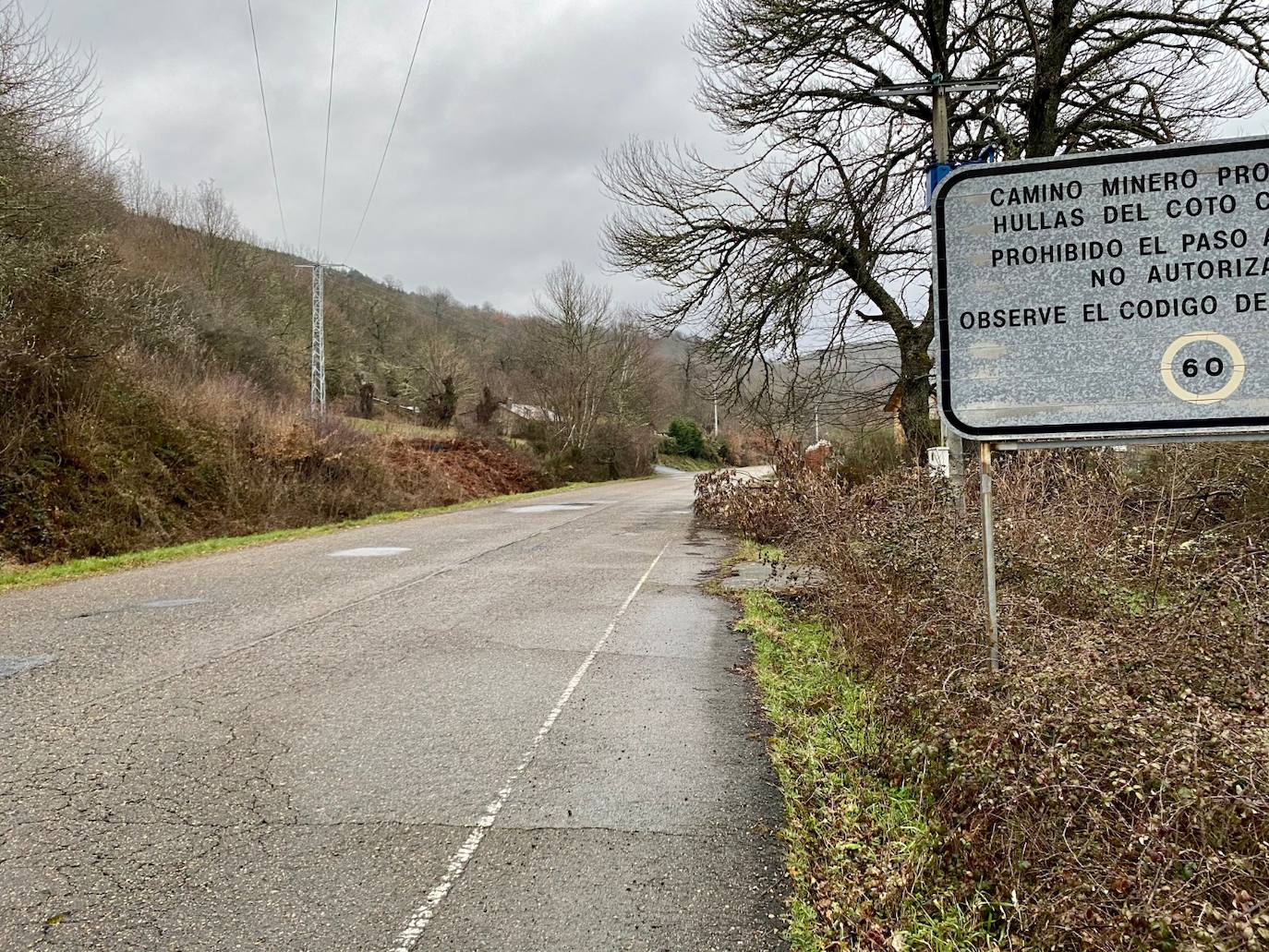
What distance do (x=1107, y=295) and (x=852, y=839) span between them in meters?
2.63

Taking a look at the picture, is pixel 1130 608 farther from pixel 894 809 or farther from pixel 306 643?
pixel 306 643

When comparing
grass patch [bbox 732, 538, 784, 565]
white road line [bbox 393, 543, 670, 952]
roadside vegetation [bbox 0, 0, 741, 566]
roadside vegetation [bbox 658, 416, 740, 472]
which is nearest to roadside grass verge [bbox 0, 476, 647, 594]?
roadside vegetation [bbox 0, 0, 741, 566]

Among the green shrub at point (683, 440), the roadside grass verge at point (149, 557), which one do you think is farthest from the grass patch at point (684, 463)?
the roadside grass verge at point (149, 557)

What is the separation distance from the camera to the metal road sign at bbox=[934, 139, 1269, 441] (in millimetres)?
3348

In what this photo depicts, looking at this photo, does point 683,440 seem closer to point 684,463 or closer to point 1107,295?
point 684,463

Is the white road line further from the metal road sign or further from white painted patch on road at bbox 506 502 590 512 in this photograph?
white painted patch on road at bbox 506 502 590 512

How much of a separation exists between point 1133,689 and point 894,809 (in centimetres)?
109

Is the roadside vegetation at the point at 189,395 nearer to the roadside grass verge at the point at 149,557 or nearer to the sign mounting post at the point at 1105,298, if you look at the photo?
the roadside grass verge at the point at 149,557

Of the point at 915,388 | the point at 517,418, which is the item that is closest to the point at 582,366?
the point at 517,418

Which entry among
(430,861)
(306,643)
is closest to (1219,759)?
(430,861)

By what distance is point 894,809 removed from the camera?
339cm

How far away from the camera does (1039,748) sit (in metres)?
2.83

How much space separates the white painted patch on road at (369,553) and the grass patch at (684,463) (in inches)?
1822

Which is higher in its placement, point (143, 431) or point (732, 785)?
point (143, 431)
